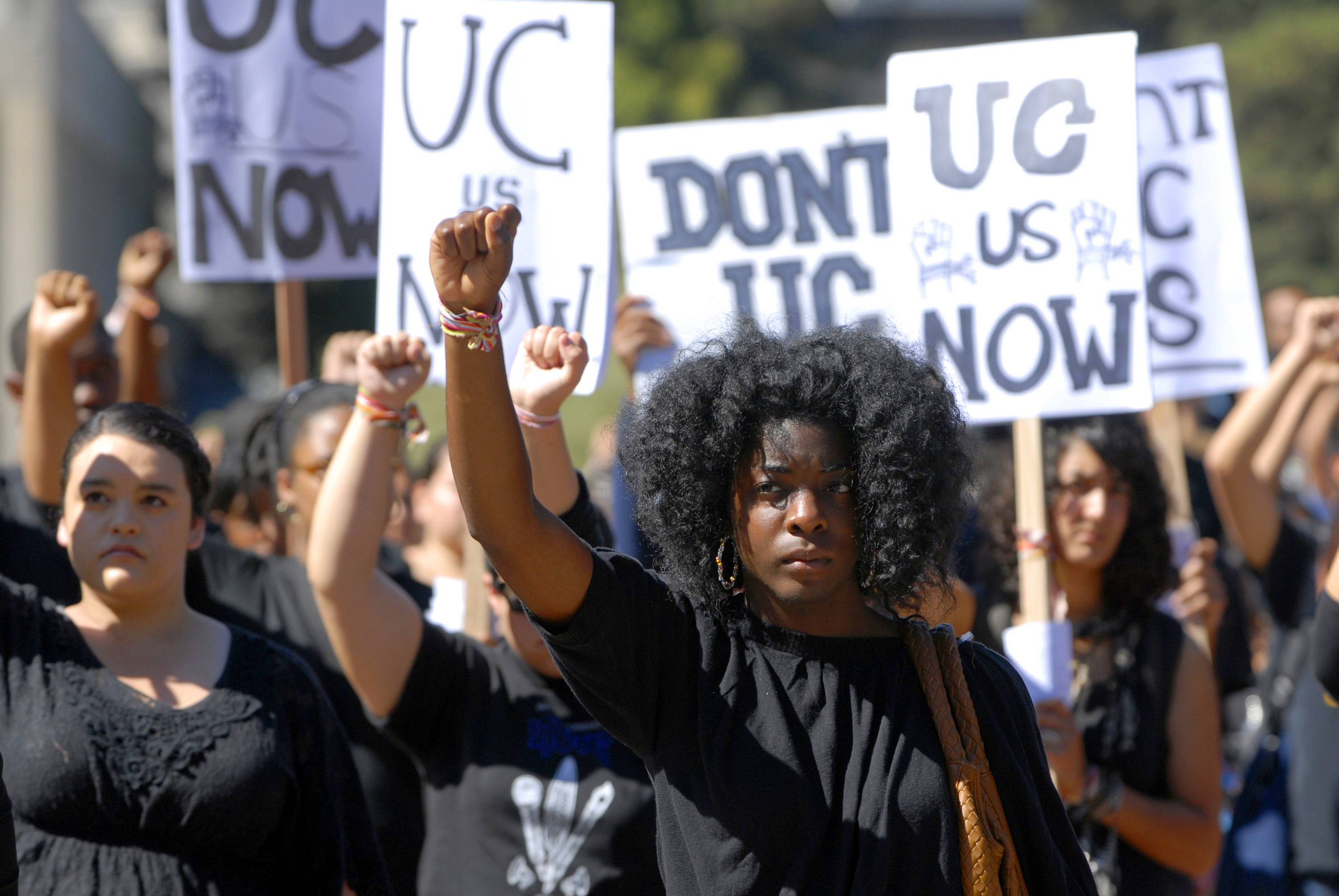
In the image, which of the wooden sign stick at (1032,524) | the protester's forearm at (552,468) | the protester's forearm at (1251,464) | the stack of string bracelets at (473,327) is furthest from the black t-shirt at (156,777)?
the protester's forearm at (1251,464)

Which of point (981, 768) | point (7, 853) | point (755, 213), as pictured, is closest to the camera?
point (981, 768)

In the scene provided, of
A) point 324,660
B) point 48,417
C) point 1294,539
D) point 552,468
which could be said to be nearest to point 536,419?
point 552,468

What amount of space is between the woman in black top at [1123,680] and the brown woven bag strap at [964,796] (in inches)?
43.0

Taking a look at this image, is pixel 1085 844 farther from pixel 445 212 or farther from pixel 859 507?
pixel 445 212

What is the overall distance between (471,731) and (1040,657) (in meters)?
1.21

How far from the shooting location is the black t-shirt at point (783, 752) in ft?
6.81

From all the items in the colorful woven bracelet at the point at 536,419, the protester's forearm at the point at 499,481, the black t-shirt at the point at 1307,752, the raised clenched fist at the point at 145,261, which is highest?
the raised clenched fist at the point at 145,261

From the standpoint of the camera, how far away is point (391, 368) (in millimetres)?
3123

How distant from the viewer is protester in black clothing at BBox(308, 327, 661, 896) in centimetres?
309

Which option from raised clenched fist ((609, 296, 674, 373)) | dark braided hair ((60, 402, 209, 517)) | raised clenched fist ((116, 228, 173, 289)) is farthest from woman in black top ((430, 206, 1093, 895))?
raised clenched fist ((116, 228, 173, 289))

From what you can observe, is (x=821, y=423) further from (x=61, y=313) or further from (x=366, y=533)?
(x=61, y=313)

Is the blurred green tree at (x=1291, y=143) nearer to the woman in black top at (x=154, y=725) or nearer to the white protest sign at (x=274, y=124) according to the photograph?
the white protest sign at (x=274, y=124)

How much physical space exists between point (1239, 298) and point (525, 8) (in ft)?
7.34

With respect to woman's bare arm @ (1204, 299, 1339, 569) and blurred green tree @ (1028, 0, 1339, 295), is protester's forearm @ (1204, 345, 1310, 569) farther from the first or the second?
blurred green tree @ (1028, 0, 1339, 295)
